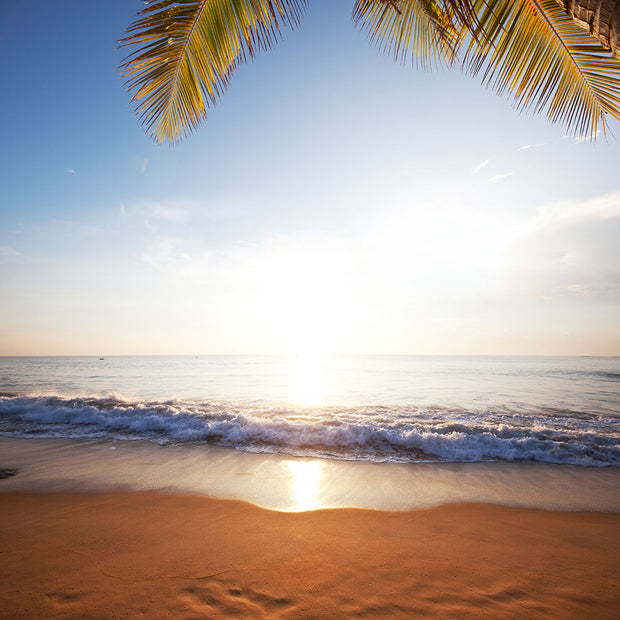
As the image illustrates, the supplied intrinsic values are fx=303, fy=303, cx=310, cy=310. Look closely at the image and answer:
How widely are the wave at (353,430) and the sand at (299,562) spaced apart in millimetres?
3509

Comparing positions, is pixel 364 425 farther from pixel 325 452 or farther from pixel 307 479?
pixel 307 479

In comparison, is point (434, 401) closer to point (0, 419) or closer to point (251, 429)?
point (251, 429)

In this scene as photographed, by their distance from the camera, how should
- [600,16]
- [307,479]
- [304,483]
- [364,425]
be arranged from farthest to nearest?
[364,425] < [307,479] < [304,483] < [600,16]

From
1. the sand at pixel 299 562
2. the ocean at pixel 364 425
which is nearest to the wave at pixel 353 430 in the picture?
the ocean at pixel 364 425

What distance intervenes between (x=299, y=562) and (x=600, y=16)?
5.82 m

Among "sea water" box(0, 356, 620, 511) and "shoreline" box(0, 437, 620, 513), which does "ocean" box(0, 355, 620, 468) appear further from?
"shoreline" box(0, 437, 620, 513)

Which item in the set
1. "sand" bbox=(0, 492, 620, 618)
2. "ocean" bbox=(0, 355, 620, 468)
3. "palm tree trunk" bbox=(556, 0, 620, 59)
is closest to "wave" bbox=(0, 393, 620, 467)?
"ocean" bbox=(0, 355, 620, 468)

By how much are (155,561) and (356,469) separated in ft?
16.0

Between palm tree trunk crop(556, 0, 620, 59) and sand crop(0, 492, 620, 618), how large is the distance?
4.98 metres

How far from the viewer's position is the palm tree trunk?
197 cm

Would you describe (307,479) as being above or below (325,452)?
above

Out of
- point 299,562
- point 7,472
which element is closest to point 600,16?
point 299,562

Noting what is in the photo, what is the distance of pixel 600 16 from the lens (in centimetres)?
201

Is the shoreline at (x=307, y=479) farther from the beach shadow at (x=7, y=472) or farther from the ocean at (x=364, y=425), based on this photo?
the ocean at (x=364, y=425)
